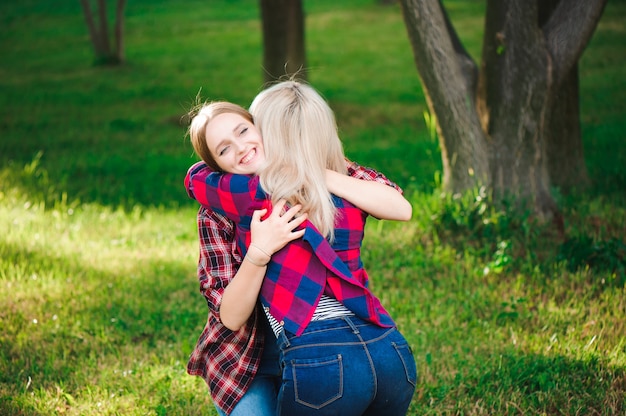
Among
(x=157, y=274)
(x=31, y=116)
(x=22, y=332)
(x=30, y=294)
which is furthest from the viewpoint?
(x=31, y=116)

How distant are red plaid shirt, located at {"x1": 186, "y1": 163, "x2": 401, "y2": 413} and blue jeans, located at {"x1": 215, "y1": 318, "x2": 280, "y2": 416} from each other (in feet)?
0.10

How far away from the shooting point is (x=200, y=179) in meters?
2.47

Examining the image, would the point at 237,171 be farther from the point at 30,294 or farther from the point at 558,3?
the point at 558,3

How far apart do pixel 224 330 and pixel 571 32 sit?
3825 millimetres

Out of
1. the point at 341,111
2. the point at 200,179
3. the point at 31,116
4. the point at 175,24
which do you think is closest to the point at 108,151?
the point at 31,116

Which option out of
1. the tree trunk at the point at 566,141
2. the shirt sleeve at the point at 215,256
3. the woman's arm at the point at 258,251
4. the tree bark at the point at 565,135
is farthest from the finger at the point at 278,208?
the tree trunk at the point at 566,141

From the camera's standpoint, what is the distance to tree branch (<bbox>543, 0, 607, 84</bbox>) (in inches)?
203

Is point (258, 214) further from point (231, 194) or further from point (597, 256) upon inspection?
point (597, 256)

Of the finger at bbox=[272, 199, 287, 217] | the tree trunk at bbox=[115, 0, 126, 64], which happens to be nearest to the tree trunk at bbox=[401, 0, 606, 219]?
the finger at bbox=[272, 199, 287, 217]

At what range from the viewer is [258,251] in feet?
7.34

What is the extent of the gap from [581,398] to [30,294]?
3.39 metres

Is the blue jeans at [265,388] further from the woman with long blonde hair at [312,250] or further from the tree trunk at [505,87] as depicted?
the tree trunk at [505,87]

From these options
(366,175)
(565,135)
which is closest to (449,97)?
(565,135)

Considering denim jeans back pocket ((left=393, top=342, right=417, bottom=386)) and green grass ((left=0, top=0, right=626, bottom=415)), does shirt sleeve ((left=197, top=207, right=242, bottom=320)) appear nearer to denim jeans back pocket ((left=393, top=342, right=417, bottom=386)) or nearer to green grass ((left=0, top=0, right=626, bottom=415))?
denim jeans back pocket ((left=393, top=342, right=417, bottom=386))
